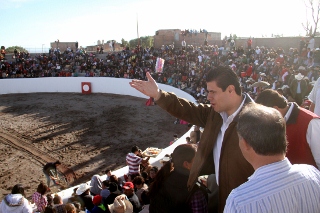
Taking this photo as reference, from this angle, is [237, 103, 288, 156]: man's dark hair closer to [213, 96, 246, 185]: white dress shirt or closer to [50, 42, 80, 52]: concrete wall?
[213, 96, 246, 185]: white dress shirt

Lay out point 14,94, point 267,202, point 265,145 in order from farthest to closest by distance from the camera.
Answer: point 14,94, point 265,145, point 267,202

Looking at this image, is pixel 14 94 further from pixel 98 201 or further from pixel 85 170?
pixel 98 201

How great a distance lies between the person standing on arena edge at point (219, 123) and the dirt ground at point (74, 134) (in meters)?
7.48

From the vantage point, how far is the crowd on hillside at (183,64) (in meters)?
17.3

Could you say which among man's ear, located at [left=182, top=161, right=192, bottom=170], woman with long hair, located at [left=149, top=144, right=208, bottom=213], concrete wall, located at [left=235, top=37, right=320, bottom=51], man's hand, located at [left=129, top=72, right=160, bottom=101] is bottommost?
woman with long hair, located at [left=149, top=144, right=208, bottom=213]

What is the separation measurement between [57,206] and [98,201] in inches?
27.7

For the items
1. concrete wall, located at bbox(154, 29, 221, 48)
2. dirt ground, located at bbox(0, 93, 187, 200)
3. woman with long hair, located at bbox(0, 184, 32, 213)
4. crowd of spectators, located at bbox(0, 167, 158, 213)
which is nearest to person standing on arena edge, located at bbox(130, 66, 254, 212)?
crowd of spectators, located at bbox(0, 167, 158, 213)

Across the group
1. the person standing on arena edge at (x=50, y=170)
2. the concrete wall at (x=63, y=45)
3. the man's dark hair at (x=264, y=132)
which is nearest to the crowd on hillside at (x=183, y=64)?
the concrete wall at (x=63, y=45)

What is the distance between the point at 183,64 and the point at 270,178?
23570 mm

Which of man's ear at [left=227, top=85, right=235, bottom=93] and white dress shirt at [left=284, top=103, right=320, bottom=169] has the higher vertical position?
man's ear at [left=227, top=85, right=235, bottom=93]

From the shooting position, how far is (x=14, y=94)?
25031 millimetres

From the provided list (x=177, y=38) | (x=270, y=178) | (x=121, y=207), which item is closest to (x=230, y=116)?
(x=270, y=178)

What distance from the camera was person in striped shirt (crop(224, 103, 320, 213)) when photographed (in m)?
1.45

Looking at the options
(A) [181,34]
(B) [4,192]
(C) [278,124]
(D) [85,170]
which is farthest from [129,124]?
(A) [181,34]
